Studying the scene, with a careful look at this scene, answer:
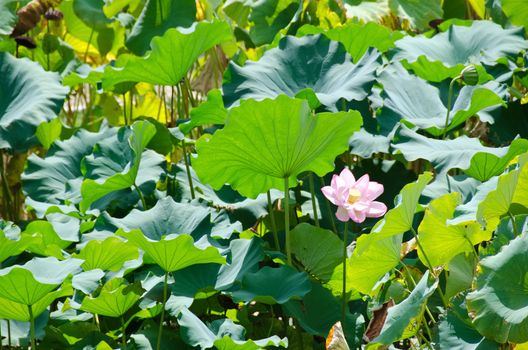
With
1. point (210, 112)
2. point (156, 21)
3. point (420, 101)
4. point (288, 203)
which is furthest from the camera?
point (156, 21)

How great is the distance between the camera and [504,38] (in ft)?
8.00

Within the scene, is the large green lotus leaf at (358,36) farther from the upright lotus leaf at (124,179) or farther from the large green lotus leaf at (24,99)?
the large green lotus leaf at (24,99)

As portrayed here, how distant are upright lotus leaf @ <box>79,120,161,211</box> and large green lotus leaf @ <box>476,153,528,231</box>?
0.84m

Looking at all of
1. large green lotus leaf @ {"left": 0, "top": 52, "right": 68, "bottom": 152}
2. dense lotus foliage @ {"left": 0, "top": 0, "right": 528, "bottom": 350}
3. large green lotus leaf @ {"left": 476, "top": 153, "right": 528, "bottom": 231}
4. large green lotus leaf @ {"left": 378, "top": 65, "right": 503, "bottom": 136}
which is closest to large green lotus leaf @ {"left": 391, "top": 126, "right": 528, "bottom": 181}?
dense lotus foliage @ {"left": 0, "top": 0, "right": 528, "bottom": 350}

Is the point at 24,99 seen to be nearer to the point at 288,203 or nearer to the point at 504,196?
the point at 288,203

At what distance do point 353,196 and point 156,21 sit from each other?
1433mm

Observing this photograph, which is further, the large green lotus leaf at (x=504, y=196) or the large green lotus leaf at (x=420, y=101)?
the large green lotus leaf at (x=420, y=101)

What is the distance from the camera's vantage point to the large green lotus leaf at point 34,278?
5.04 feet

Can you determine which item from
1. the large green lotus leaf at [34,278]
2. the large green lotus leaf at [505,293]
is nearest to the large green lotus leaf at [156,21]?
the large green lotus leaf at [34,278]

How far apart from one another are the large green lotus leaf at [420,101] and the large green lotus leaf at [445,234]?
0.51 m

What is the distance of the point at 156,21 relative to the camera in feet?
9.20

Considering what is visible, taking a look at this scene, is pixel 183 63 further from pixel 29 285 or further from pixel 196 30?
pixel 29 285

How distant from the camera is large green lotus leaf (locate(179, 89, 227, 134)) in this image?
2.08 meters

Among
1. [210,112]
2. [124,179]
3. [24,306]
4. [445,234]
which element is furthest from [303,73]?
[24,306]
